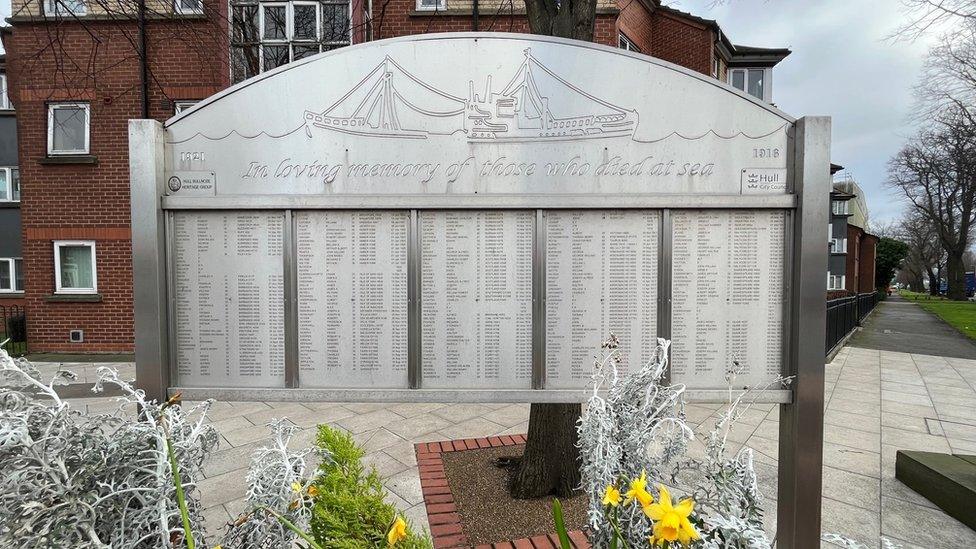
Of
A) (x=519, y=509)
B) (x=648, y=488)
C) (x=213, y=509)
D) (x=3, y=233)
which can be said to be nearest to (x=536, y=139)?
(x=648, y=488)

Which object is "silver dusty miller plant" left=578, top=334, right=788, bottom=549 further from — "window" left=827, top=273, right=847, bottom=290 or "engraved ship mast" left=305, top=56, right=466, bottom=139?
"window" left=827, top=273, right=847, bottom=290

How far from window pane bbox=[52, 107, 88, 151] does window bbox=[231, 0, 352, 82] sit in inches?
141

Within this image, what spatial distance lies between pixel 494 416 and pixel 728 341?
12.2ft

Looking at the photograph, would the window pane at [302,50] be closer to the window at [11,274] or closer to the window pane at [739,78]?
the window at [11,274]

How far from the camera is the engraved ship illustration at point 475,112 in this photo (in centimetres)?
225

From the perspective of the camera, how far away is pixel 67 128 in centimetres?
931

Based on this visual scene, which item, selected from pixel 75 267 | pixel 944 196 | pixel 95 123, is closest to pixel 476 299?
pixel 95 123

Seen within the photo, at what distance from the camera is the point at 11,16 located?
28.2 ft

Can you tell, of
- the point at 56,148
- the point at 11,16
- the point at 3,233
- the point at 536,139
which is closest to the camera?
the point at 536,139

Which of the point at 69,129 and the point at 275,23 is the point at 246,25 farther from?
the point at 69,129

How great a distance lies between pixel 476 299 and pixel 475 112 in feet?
3.30

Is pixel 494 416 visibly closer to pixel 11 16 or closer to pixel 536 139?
pixel 536 139

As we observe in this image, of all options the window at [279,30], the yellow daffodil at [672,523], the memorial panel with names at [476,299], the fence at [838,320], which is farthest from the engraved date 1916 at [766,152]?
the window at [279,30]

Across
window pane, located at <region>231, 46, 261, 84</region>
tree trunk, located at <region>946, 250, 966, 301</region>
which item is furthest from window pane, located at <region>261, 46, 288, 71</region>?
tree trunk, located at <region>946, 250, 966, 301</region>
